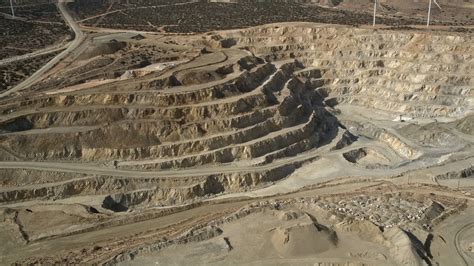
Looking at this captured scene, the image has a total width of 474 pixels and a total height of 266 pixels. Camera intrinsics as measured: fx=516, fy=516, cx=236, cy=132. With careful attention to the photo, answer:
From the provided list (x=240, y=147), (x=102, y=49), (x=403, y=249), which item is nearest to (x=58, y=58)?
(x=102, y=49)

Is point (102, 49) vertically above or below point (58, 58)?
above

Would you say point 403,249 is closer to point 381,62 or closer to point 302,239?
point 302,239

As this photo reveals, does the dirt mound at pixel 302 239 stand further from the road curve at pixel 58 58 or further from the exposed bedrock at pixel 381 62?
the road curve at pixel 58 58

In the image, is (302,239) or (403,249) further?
(302,239)

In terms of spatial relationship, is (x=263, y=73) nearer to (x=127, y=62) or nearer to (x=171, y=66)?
(x=171, y=66)

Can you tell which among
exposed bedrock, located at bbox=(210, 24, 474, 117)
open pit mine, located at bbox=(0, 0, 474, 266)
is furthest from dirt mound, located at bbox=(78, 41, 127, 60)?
exposed bedrock, located at bbox=(210, 24, 474, 117)

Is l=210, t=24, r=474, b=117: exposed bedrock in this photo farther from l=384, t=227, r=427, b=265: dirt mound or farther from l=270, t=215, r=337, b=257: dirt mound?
l=270, t=215, r=337, b=257: dirt mound

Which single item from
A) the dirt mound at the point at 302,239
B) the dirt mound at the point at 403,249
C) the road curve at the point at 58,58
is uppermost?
the road curve at the point at 58,58

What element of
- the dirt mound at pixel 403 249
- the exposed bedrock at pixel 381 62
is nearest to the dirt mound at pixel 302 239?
the dirt mound at pixel 403 249

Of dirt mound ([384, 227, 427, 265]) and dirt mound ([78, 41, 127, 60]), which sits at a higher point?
dirt mound ([78, 41, 127, 60])
